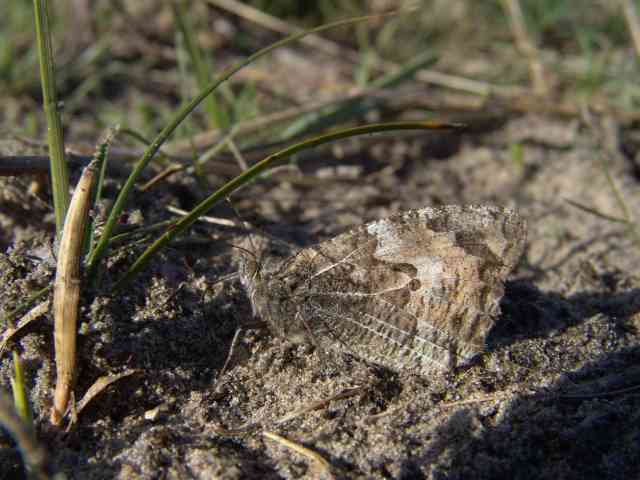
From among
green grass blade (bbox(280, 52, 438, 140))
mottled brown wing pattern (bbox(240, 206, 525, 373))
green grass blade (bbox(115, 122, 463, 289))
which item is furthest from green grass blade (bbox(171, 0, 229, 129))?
green grass blade (bbox(115, 122, 463, 289))

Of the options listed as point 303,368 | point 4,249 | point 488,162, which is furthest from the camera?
point 488,162

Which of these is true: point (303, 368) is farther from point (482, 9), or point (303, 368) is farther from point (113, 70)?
point (482, 9)

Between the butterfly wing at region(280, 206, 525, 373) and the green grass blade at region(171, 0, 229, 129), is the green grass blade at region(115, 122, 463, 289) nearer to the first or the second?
the butterfly wing at region(280, 206, 525, 373)

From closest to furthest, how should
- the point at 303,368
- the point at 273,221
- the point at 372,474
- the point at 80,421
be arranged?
the point at 372,474
the point at 80,421
the point at 303,368
the point at 273,221

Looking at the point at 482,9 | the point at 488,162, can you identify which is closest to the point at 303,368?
the point at 488,162

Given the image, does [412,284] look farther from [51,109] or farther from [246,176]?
[51,109]
